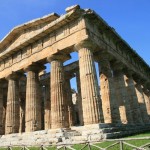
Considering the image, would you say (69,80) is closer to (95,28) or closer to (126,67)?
(126,67)

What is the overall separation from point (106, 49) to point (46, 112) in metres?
11.8

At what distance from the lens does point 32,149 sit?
42.8 ft

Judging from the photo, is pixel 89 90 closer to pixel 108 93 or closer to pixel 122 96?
pixel 108 93

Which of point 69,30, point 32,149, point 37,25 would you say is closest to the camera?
point 32,149

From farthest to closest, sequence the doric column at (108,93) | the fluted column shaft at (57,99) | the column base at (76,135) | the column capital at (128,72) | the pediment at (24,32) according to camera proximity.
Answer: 1. the column capital at (128,72)
2. the pediment at (24,32)
3. the doric column at (108,93)
4. the fluted column shaft at (57,99)
5. the column base at (76,135)

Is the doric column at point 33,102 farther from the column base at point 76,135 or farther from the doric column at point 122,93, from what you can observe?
the doric column at point 122,93

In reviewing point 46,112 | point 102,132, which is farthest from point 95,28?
point 46,112

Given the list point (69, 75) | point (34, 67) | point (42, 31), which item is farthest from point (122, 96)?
point (42, 31)

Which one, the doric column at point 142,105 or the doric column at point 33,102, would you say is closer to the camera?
the doric column at point 33,102

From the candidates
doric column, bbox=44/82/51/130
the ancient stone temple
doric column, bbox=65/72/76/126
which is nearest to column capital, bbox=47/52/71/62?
the ancient stone temple

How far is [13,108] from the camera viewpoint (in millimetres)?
21328

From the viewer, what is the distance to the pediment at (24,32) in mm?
19672

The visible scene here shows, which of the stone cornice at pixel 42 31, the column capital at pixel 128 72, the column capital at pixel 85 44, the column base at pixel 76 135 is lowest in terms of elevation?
the column base at pixel 76 135

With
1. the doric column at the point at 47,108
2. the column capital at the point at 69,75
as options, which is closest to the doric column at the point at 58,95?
the column capital at the point at 69,75
